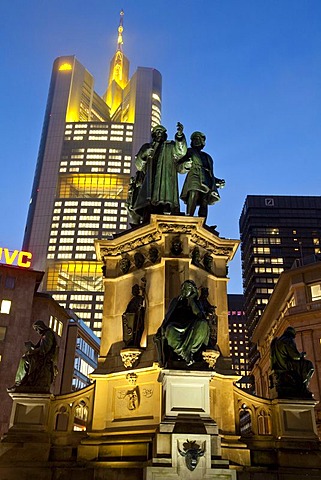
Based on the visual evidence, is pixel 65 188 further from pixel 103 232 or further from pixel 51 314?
pixel 51 314

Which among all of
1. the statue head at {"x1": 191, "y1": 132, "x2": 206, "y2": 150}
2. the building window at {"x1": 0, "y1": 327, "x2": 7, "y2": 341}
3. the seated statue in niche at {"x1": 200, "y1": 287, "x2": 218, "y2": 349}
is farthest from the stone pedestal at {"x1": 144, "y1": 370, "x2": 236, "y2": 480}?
the building window at {"x1": 0, "y1": 327, "x2": 7, "y2": 341}

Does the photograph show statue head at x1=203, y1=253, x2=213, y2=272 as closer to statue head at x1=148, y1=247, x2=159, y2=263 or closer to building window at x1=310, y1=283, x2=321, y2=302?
statue head at x1=148, y1=247, x2=159, y2=263

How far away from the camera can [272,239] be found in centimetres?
15675

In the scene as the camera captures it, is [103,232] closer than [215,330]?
No

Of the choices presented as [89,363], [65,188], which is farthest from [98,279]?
[89,363]

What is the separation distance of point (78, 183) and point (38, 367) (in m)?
158

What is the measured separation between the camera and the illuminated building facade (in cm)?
15012

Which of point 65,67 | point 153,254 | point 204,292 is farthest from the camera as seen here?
point 65,67

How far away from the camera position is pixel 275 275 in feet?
493

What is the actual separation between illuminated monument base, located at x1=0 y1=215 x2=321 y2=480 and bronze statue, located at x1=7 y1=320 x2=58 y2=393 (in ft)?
1.20

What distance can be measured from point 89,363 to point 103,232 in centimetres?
7668

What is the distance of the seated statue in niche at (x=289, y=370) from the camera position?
14305mm

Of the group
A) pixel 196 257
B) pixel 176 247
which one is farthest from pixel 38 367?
pixel 196 257

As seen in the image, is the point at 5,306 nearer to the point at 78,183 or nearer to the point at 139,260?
the point at 139,260
